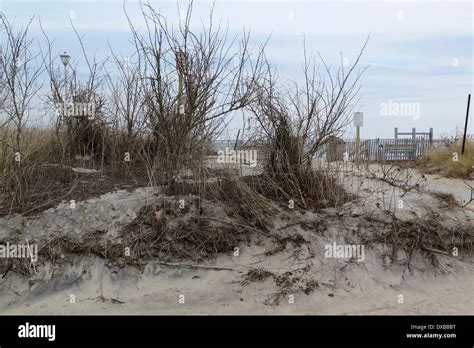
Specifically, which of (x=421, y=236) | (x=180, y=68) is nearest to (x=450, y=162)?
(x=421, y=236)

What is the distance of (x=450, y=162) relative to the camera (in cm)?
1728

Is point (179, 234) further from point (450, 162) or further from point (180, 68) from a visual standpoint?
point (450, 162)

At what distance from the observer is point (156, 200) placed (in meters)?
7.15

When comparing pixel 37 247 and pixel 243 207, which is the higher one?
pixel 243 207

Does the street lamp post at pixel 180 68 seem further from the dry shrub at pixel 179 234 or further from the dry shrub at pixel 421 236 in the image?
the dry shrub at pixel 421 236

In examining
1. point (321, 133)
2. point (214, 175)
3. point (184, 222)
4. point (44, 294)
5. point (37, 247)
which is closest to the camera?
point (44, 294)

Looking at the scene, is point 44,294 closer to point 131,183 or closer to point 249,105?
point 131,183

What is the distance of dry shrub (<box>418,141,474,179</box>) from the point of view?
1623 cm

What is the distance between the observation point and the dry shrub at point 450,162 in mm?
16234

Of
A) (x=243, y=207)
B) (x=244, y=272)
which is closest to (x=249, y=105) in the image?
(x=243, y=207)

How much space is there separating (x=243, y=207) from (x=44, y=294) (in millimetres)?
3082
